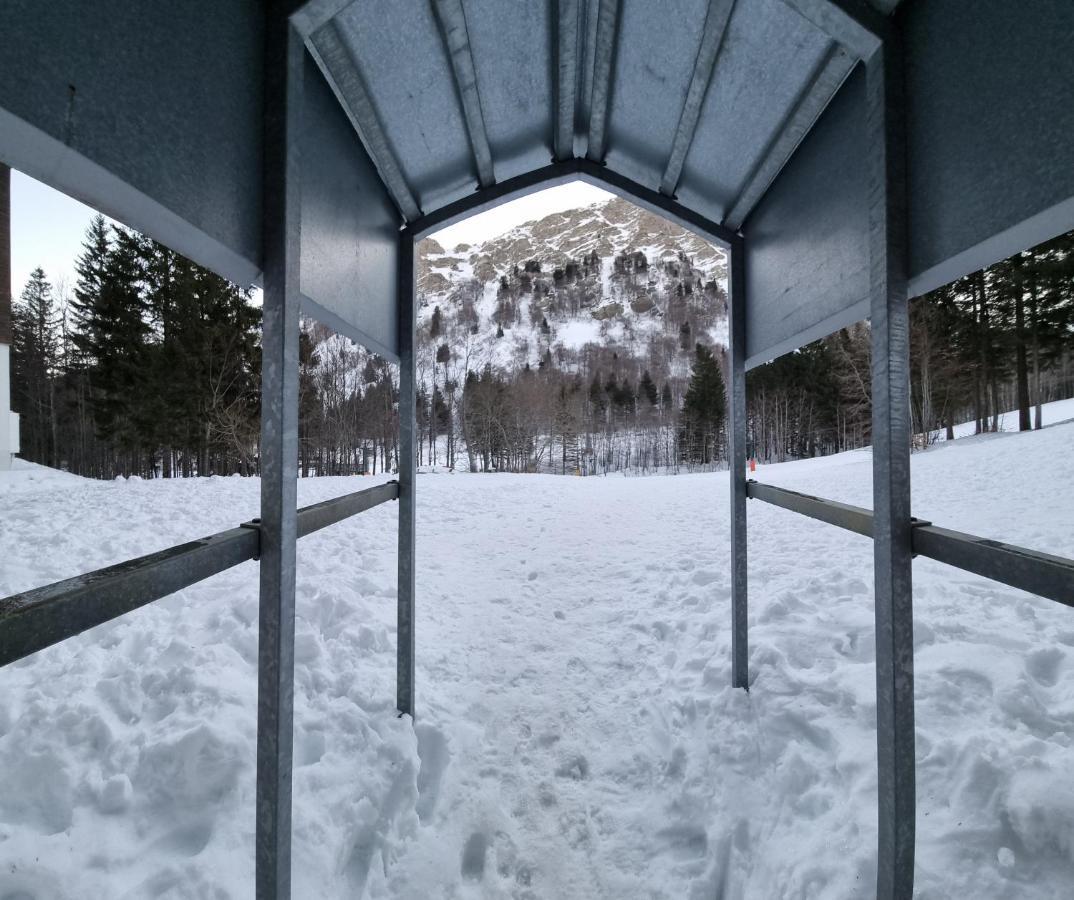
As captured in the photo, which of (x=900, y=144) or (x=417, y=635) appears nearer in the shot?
(x=900, y=144)

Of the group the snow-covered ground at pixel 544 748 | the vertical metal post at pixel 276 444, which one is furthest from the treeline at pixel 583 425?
the vertical metal post at pixel 276 444

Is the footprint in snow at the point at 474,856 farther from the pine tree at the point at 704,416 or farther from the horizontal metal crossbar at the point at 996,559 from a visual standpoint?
the pine tree at the point at 704,416

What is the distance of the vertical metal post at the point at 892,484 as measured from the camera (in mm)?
1424

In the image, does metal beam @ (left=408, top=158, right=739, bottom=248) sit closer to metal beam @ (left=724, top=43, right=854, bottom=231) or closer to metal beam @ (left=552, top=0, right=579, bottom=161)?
metal beam @ (left=552, top=0, right=579, bottom=161)

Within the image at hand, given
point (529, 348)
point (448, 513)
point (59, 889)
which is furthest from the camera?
point (529, 348)

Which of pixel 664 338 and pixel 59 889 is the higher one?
pixel 664 338

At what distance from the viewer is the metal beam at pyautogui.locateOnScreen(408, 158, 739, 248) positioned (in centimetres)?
285

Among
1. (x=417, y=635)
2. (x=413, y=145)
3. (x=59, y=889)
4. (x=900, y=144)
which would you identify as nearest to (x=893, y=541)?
(x=900, y=144)

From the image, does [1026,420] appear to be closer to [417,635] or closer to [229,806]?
[417,635]

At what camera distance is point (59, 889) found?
5.43 feet

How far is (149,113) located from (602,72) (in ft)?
6.43

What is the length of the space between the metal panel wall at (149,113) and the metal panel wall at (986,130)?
183 centimetres

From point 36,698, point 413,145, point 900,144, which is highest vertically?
point 413,145

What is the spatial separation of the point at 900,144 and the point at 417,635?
415 cm
